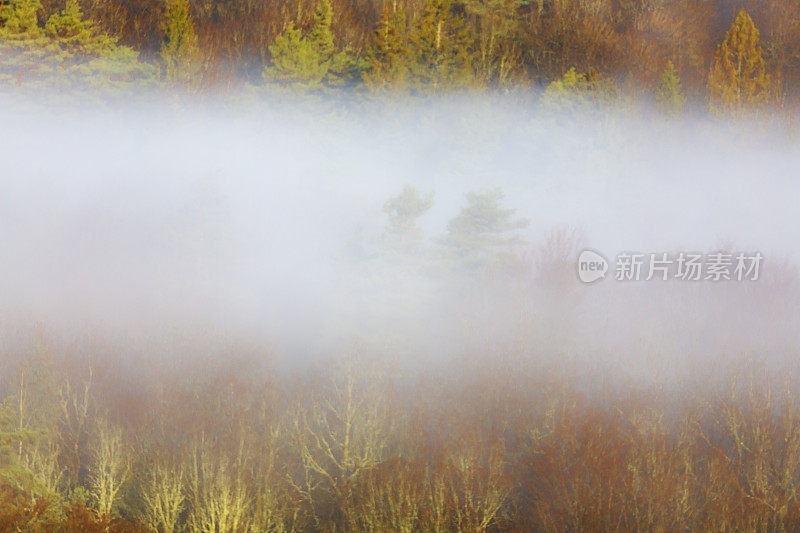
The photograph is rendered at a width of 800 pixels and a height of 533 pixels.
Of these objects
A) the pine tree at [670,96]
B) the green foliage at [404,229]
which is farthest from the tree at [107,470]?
the pine tree at [670,96]

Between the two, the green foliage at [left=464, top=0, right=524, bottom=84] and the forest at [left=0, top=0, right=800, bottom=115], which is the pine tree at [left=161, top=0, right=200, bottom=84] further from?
the green foliage at [left=464, top=0, right=524, bottom=84]

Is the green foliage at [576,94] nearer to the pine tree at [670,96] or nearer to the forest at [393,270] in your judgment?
the forest at [393,270]

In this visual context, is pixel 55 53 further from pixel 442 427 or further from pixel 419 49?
pixel 442 427

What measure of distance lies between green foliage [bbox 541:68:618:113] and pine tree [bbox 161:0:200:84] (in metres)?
14.7

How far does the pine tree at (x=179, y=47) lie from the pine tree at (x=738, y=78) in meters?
21.8

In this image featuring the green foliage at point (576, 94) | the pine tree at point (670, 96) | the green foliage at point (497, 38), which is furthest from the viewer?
the green foliage at point (497, 38)

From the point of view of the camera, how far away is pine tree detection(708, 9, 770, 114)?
43812 millimetres

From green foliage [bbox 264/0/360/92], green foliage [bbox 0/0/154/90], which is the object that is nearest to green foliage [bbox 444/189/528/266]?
green foliage [bbox 264/0/360/92]

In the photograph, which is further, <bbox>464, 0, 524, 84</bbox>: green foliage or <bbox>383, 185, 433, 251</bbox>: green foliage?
<bbox>464, 0, 524, 84</bbox>: green foliage

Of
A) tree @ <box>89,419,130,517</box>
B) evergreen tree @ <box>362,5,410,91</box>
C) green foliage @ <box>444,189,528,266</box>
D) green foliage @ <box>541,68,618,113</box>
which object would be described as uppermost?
evergreen tree @ <box>362,5,410,91</box>

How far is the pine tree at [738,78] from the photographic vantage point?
4381cm

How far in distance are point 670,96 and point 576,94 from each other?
4.37 meters

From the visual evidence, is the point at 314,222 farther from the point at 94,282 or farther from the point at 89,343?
the point at 89,343

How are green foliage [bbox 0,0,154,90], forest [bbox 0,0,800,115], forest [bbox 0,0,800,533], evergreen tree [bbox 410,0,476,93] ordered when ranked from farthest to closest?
1. evergreen tree [bbox 410,0,476,93]
2. forest [bbox 0,0,800,115]
3. green foliage [bbox 0,0,154,90]
4. forest [bbox 0,0,800,533]
